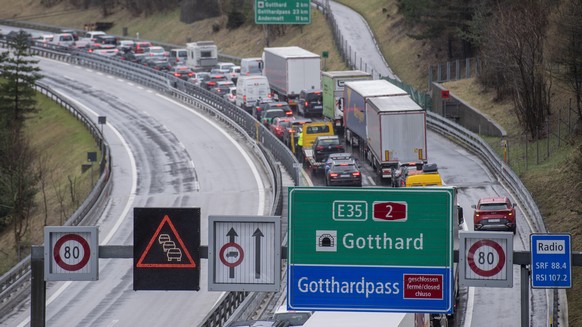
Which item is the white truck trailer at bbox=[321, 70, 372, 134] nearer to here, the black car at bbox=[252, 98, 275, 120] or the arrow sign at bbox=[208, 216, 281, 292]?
the black car at bbox=[252, 98, 275, 120]

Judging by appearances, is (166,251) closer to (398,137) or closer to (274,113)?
(398,137)

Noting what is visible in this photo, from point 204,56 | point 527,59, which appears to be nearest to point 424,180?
point 527,59

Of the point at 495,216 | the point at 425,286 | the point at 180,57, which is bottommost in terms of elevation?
the point at 495,216

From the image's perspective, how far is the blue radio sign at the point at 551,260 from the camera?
55.8 ft

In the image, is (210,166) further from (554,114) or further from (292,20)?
(292,20)

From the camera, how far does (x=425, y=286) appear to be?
17.5 m

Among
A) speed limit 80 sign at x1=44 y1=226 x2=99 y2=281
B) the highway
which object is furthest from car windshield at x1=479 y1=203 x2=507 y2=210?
speed limit 80 sign at x1=44 y1=226 x2=99 y2=281

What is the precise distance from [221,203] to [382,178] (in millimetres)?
7269

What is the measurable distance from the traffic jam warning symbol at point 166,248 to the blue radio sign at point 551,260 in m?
4.90

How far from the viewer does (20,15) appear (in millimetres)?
157375

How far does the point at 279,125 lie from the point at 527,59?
13669 mm

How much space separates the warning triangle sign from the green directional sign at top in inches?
2575

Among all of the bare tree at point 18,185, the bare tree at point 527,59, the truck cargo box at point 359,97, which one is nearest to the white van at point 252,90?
the truck cargo box at point 359,97

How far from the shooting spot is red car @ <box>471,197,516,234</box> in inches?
1655
